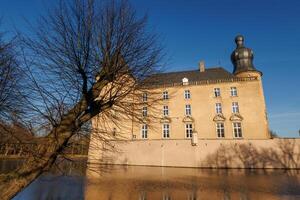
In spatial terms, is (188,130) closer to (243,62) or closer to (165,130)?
(165,130)

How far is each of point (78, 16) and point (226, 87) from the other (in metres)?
26.5

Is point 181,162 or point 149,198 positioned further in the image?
point 181,162

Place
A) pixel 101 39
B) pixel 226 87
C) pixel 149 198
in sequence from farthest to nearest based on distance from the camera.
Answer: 1. pixel 226 87
2. pixel 149 198
3. pixel 101 39

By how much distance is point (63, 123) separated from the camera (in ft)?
13.8

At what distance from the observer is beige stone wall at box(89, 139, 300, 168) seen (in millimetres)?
24094

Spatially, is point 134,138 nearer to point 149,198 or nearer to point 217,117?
point 217,117

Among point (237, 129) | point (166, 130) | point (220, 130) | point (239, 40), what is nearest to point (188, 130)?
point (166, 130)

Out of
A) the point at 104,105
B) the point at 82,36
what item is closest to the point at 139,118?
the point at 104,105

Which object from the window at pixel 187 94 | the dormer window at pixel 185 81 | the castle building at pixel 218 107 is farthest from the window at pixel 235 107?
the dormer window at pixel 185 81

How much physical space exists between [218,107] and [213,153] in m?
6.08

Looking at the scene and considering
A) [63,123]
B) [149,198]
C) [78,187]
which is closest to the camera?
[63,123]

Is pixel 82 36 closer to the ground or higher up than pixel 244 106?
closer to the ground

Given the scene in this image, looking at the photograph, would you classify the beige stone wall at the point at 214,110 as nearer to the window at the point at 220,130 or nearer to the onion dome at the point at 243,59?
the window at the point at 220,130

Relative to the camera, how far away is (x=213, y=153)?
2572 cm
